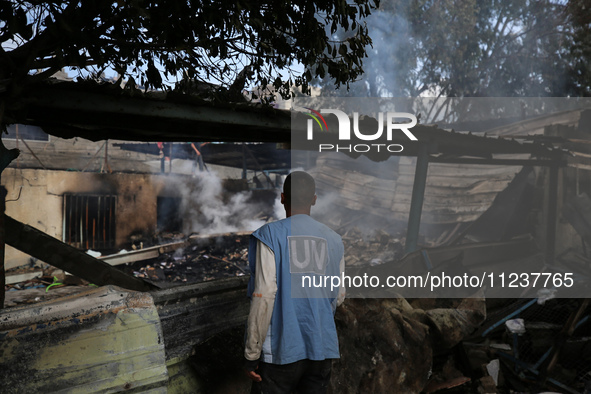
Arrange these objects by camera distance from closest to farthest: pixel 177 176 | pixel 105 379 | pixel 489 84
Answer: pixel 105 379, pixel 177 176, pixel 489 84

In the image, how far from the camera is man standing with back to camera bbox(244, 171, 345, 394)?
8.41 ft

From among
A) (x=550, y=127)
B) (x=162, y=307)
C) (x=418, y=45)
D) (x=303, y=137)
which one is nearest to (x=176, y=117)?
(x=162, y=307)

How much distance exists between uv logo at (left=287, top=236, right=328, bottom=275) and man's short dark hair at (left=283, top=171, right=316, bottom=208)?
257mm

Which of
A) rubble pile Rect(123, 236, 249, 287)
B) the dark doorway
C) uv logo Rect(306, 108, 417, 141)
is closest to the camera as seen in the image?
uv logo Rect(306, 108, 417, 141)

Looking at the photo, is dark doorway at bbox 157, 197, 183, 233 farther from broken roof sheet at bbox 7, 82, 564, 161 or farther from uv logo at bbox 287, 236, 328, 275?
uv logo at bbox 287, 236, 328, 275

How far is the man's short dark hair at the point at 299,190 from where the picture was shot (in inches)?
109

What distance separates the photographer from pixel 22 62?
2.54 metres

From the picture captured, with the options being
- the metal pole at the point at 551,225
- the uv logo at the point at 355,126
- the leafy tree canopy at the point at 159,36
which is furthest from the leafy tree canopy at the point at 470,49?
the leafy tree canopy at the point at 159,36

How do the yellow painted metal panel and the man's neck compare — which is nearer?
the yellow painted metal panel

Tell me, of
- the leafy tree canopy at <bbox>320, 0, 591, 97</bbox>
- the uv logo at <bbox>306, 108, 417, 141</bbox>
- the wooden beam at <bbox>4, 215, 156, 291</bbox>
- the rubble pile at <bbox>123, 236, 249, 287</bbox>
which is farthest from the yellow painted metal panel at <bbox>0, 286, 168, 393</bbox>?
the leafy tree canopy at <bbox>320, 0, 591, 97</bbox>

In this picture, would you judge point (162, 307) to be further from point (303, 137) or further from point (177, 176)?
point (177, 176)

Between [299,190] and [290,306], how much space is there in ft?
2.53

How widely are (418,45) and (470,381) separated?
1959 cm

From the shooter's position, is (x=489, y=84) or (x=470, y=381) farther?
(x=489, y=84)
